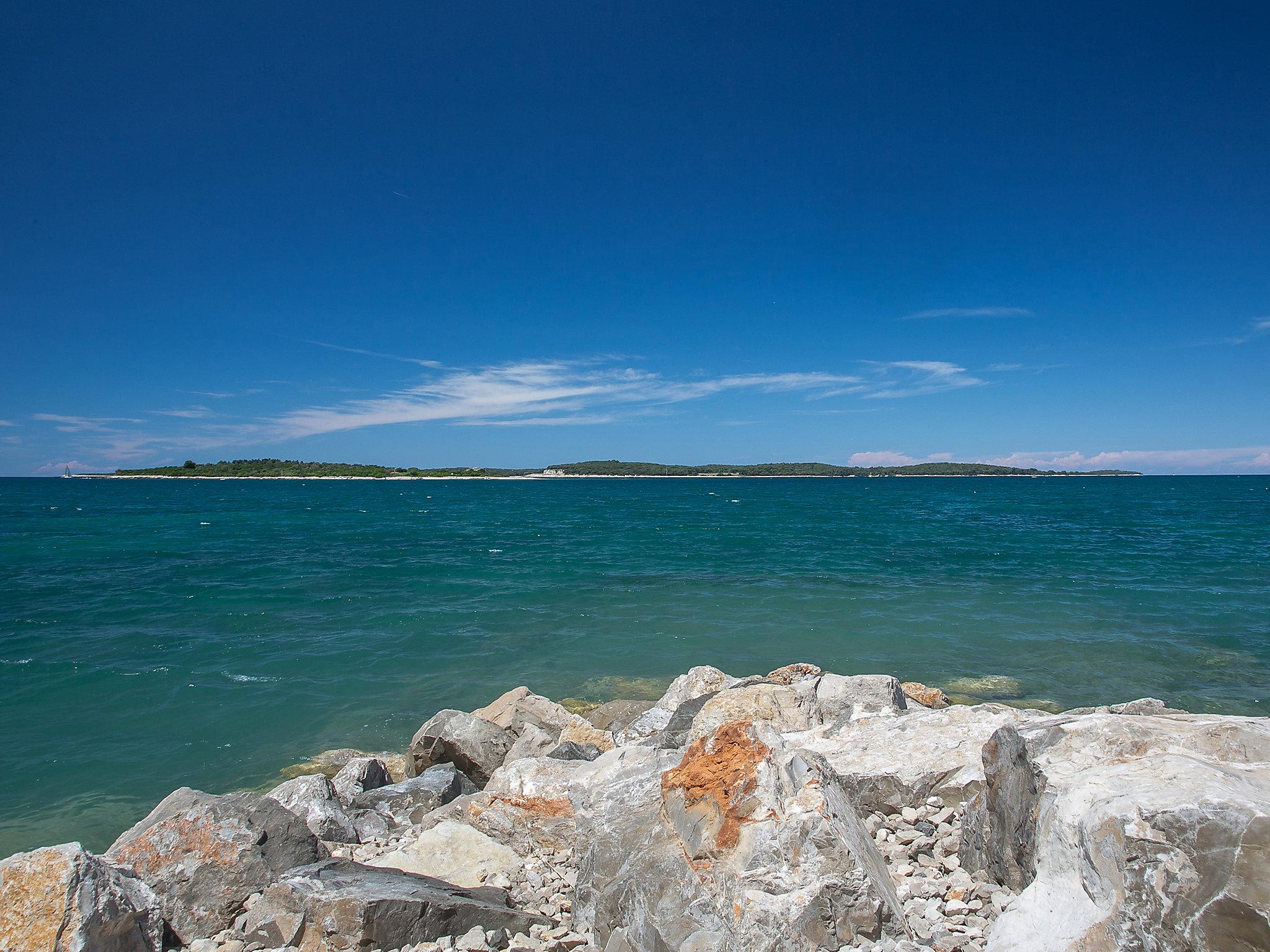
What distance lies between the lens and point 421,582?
1156 inches

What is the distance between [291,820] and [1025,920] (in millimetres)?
6629

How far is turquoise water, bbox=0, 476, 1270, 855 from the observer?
13.1m

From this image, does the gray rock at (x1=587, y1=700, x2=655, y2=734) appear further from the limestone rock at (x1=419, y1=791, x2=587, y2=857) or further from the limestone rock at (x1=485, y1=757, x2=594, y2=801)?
the limestone rock at (x1=419, y1=791, x2=587, y2=857)

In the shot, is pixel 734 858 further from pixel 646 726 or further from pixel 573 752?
pixel 646 726

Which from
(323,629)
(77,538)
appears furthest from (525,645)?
(77,538)

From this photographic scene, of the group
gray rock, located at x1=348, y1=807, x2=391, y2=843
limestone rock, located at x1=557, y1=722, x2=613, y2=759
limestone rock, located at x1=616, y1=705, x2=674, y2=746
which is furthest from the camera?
limestone rock, located at x1=616, y1=705, x2=674, y2=746

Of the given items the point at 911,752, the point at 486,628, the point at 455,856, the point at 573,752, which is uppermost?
the point at 911,752

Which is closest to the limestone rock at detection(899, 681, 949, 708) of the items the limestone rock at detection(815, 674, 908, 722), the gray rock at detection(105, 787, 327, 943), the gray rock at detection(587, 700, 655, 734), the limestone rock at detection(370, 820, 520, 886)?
the limestone rock at detection(815, 674, 908, 722)

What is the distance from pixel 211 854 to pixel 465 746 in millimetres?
4252

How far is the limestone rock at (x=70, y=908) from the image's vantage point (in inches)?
200

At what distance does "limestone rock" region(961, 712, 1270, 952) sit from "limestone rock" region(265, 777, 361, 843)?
6.64 meters

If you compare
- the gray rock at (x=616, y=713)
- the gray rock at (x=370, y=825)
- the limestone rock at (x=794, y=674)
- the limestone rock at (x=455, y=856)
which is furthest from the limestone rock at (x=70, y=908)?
the limestone rock at (x=794, y=674)

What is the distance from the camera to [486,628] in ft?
69.6

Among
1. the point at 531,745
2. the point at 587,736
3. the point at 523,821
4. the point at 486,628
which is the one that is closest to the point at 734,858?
the point at 523,821
